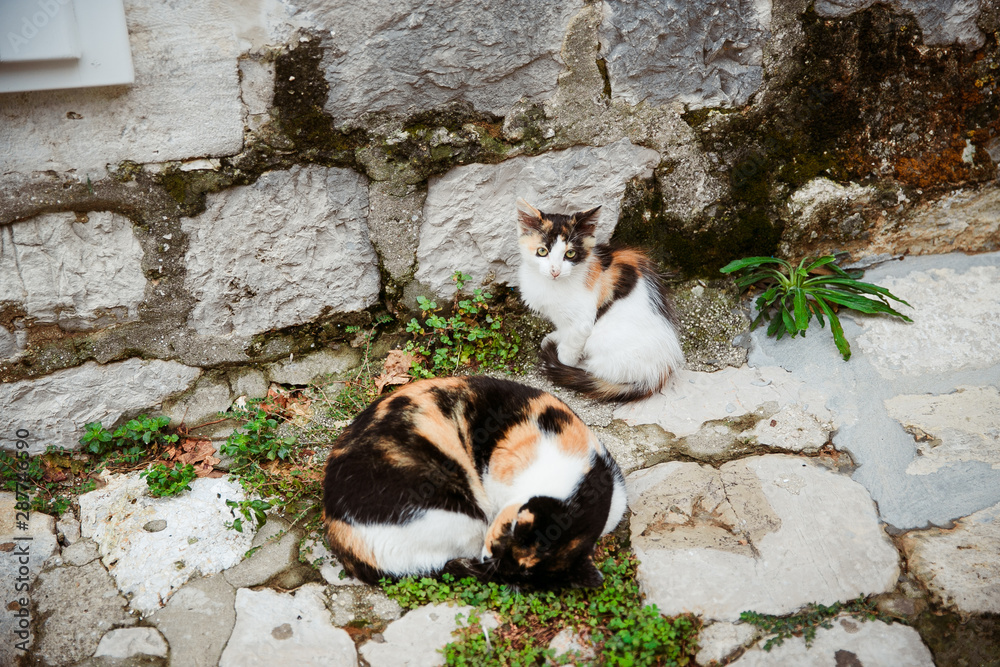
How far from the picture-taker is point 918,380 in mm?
3277

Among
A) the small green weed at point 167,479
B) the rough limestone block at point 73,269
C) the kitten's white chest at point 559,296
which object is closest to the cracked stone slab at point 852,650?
the kitten's white chest at point 559,296

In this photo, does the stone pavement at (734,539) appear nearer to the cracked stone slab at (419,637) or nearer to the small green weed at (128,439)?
the cracked stone slab at (419,637)

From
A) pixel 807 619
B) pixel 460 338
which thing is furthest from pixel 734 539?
pixel 460 338

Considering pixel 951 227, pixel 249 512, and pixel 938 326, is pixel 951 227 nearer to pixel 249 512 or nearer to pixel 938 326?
pixel 938 326

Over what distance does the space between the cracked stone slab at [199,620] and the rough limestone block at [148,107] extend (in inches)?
73.5

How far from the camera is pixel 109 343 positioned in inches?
124

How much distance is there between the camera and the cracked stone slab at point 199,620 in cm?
234

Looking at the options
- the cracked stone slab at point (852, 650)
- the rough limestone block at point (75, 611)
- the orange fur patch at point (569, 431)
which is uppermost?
the orange fur patch at point (569, 431)

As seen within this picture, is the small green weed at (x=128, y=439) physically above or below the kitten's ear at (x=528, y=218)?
below

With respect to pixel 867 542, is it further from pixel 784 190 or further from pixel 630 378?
pixel 784 190

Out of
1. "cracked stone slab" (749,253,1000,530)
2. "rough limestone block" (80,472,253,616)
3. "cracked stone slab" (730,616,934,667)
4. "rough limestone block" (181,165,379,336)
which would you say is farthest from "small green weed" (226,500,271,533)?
"cracked stone slab" (749,253,1000,530)

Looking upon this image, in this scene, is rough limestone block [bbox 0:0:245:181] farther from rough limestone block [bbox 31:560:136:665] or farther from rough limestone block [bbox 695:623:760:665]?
rough limestone block [bbox 695:623:760:665]

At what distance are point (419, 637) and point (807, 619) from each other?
144cm

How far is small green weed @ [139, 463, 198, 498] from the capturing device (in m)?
2.94
